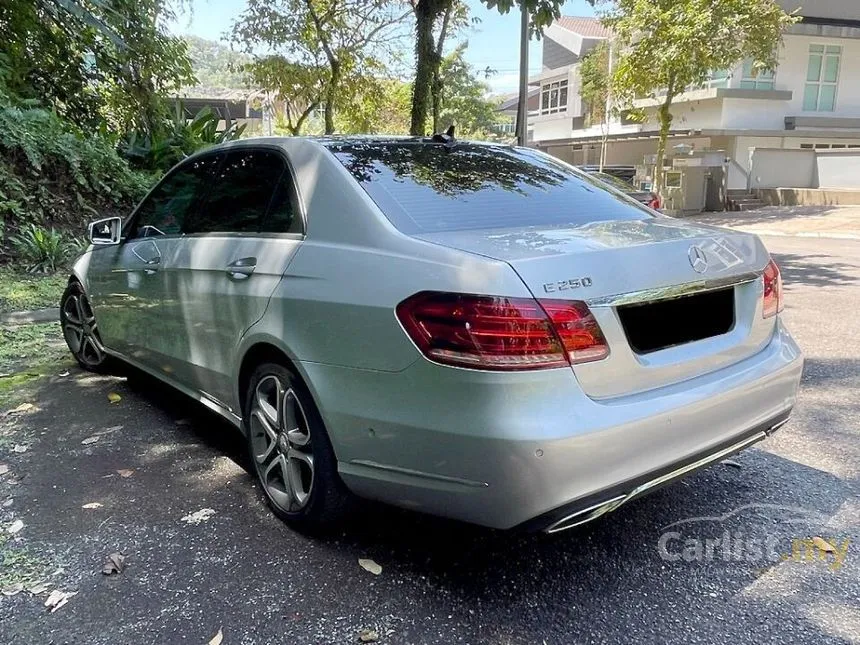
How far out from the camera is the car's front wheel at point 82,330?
4.88 m

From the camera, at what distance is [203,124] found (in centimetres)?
1298

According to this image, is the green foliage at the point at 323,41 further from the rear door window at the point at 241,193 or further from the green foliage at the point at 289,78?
the rear door window at the point at 241,193

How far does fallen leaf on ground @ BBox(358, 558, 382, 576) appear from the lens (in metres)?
2.58

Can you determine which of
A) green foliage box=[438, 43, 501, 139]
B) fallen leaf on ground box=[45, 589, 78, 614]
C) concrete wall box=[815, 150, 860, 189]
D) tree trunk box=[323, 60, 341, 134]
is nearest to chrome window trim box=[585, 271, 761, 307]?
fallen leaf on ground box=[45, 589, 78, 614]

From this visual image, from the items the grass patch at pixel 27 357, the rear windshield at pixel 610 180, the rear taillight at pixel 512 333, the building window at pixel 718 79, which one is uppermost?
the building window at pixel 718 79

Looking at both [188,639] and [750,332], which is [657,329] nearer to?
[750,332]

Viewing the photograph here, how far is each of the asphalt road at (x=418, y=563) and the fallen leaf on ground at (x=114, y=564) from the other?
0.09 feet

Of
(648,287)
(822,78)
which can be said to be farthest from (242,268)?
(822,78)

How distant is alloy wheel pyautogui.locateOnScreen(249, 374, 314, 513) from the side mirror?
1.95 m

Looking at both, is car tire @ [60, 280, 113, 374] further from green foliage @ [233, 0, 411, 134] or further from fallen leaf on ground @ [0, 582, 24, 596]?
green foliage @ [233, 0, 411, 134]

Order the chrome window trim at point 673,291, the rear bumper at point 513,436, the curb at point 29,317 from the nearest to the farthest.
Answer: the rear bumper at point 513,436 < the chrome window trim at point 673,291 < the curb at point 29,317


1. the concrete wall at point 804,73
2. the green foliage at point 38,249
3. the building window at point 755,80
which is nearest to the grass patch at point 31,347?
the green foliage at point 38,249

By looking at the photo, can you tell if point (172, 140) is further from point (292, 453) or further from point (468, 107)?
point (468, 107)
